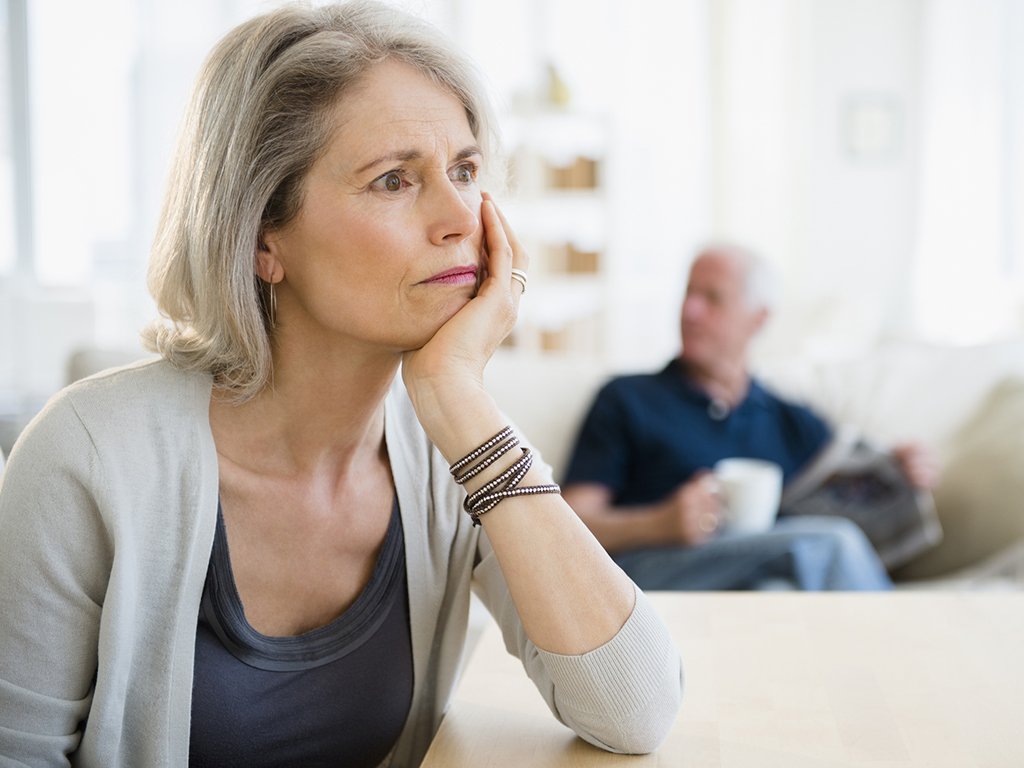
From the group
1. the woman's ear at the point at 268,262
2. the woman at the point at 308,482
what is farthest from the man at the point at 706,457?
the woman's ear at the point at 268,262

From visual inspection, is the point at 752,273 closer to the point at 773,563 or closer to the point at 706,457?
the point at 706,457

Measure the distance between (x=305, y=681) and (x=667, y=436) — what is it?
1.50m

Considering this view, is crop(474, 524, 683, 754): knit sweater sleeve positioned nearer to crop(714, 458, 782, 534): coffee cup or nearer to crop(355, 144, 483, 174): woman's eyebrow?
crop(355, 144, 483, 174): woman's eyebrow

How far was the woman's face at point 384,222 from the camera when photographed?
1136mm

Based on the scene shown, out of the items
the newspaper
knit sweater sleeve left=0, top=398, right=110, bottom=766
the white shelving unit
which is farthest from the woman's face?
the white shelving unit

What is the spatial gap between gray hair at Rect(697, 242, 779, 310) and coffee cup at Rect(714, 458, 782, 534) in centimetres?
66

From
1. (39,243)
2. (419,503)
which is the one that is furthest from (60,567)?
(39,243)

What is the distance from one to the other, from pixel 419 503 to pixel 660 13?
17.5 ft

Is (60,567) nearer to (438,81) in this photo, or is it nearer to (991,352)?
(438,81)

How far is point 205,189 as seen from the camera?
114 cm

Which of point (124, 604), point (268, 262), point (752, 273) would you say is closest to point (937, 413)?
point (752, 273)

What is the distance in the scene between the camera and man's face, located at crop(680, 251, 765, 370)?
2.67 m

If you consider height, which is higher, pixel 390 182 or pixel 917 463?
pixel 390 182

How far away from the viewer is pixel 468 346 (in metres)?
1.16
